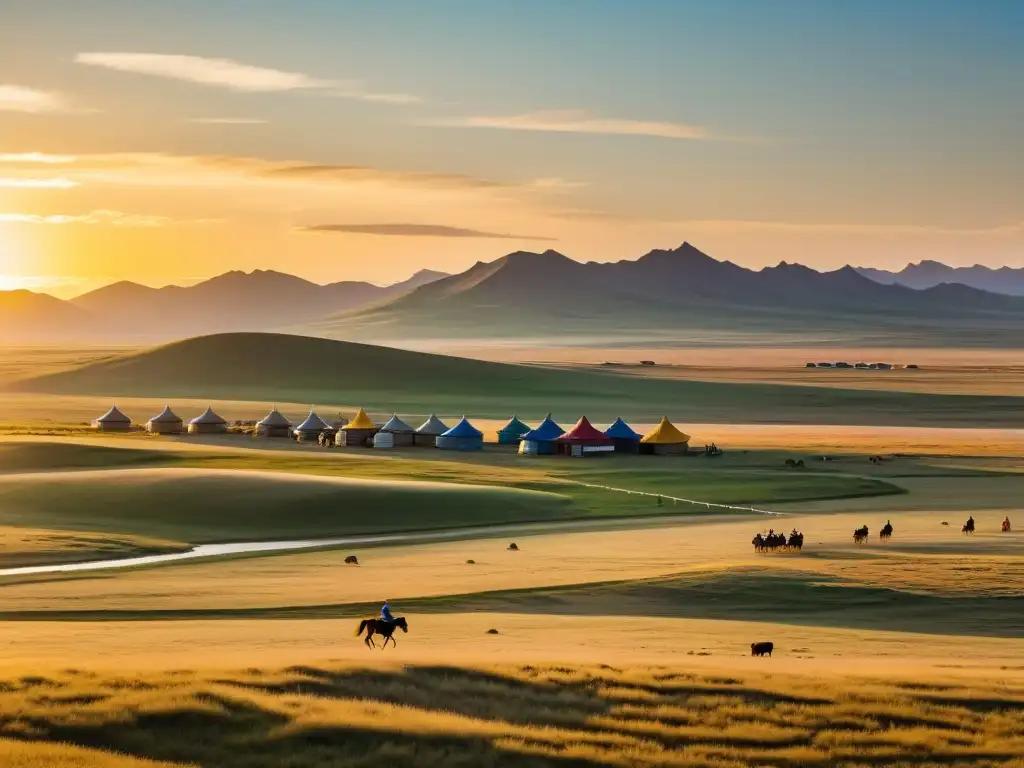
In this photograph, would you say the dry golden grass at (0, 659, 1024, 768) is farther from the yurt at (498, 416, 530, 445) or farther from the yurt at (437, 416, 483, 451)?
the yurt at (498, 416, 530, 445)

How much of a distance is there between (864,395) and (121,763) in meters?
131

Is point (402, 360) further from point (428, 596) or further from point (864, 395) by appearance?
point (428, 596)

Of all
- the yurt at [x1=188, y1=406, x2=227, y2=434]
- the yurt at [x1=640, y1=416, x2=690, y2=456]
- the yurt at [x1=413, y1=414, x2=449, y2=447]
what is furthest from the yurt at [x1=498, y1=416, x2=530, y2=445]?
the yurt at [x1=188, y1=406, x2=227, y2=434]

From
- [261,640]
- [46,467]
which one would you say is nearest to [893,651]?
[261,640]

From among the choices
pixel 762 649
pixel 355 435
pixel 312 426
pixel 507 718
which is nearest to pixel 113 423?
pixel 312 426

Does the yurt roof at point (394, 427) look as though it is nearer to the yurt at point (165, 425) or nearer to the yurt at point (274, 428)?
the yurt at point (274, 428)

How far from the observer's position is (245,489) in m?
63.2

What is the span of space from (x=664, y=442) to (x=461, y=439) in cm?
1246

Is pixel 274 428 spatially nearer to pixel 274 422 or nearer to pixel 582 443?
pixel 274 422

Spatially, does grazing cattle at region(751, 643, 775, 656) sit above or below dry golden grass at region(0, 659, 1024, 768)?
above

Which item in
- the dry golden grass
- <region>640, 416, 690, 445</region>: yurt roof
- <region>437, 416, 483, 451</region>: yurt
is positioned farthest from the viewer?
<region>437, 416, 483, 451</region>: yurt

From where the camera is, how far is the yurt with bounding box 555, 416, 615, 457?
3556 inches

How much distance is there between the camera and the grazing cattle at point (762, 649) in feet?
96.2

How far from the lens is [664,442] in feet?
299
